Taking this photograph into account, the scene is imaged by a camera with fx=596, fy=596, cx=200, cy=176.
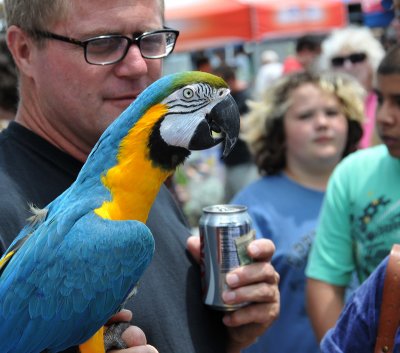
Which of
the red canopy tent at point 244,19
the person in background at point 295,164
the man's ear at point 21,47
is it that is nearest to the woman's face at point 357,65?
the person in background at point 295,164

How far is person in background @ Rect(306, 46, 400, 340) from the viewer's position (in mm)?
2162

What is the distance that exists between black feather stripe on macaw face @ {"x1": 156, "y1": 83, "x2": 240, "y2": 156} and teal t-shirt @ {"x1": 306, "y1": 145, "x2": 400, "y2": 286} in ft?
3.42

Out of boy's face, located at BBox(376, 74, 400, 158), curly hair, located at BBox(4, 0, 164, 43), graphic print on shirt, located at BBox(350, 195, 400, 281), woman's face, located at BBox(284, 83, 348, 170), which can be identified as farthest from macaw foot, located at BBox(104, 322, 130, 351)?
woman's face, located at BBox(284, 83, 348, 170)

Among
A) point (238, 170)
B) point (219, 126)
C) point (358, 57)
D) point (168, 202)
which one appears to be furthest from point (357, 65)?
point (219, 126)

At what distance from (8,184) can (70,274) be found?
1.07 ft

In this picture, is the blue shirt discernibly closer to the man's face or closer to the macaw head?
the man's face

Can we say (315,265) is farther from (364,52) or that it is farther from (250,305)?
(364,52)

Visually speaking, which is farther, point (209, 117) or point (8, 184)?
point (8, 184)

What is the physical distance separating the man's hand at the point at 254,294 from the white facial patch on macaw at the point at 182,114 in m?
0.46

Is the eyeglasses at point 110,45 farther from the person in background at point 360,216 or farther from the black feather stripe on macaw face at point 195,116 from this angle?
the person in background at point 360,216

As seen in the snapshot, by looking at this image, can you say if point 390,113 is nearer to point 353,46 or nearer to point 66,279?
point 66,279

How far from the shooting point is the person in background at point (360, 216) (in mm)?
2162

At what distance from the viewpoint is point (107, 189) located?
1.32 metres

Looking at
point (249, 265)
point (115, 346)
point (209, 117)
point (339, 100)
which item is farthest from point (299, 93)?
point (115, 346)
